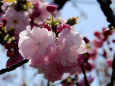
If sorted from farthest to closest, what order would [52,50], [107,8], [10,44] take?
[10,44] → [107,8] → [52,50]

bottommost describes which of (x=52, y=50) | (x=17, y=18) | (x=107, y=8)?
(x=17, y=18)

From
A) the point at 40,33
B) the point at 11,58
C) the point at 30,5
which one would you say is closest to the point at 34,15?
the point at 30,5

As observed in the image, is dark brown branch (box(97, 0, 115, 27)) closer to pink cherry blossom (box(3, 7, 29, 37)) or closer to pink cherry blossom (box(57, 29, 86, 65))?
pink cherry blossom (box(57, 29, 86, 65))

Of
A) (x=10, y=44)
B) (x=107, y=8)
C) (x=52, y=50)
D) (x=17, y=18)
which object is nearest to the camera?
(x=52, y=50)

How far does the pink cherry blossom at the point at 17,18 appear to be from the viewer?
2416mm

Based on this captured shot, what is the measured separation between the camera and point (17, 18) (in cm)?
266

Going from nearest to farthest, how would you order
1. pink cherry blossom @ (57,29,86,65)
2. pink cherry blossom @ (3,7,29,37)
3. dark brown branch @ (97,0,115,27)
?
pink cherry blossom @ (57,29,86,65) < dark brown branch @ (97,0,115,27) < pink cherry blossom @ (3,7,29,37)

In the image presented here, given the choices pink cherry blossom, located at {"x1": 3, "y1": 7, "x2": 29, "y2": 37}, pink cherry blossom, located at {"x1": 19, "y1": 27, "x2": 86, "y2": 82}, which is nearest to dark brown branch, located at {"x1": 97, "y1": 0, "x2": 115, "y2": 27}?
pink cherry blossom, located at {"x1": 19, "y1": 27, "x2": 86, "y2": 82}

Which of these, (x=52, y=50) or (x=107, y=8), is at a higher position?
(x=107, y=8)

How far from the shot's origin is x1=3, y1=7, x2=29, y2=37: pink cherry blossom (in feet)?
7.93

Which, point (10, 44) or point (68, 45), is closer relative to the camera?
point (68, 45)

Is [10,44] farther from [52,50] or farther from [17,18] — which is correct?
[17,18]

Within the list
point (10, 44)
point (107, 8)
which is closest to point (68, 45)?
point (107, 8)

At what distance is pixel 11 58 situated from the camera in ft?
5.29
